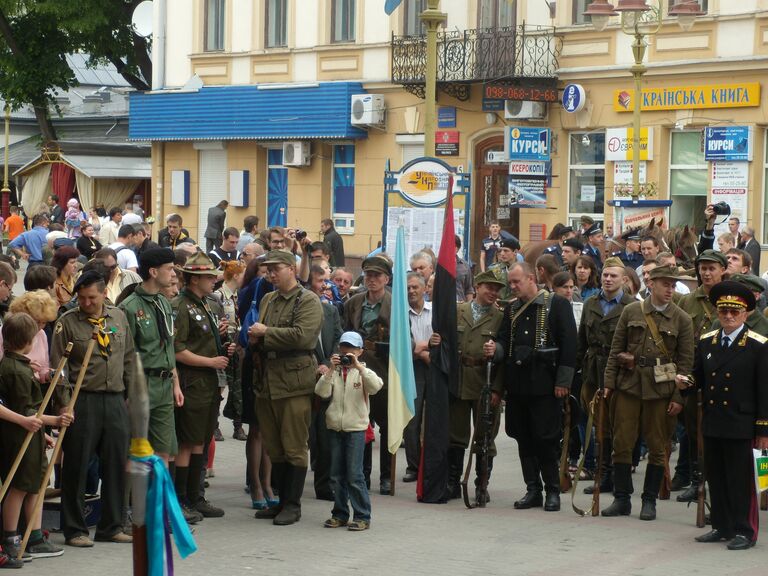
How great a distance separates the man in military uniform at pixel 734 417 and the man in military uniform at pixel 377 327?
2821 mm

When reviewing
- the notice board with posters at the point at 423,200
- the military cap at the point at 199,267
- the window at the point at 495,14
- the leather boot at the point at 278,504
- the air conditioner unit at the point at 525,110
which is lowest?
the leather boot at the point at 278,504

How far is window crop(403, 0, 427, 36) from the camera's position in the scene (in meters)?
28.7

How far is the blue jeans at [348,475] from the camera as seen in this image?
991 centimetres

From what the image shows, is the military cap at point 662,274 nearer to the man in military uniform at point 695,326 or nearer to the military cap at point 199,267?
the man in military uniform at point 695,326

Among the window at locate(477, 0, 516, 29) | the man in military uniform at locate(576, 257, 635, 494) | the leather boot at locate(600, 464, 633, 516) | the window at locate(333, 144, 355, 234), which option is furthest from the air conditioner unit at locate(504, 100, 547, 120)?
the leather boot at locate(600, 464, 633, 516)

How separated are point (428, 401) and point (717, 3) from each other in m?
14.7

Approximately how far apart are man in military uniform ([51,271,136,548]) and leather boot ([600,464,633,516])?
142 inches

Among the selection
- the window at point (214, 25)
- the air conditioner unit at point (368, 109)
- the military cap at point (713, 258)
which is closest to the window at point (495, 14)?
the air conditioner unit at point (368, 109)

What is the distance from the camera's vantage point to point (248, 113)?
31766 mm

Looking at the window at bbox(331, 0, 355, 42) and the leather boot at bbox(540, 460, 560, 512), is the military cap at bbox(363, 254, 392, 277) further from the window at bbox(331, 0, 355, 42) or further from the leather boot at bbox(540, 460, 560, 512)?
the window at bbox(331, 0, 355, 42)

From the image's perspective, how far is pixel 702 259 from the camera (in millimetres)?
10969

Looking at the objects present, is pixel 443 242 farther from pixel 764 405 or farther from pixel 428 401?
pixel 764 405

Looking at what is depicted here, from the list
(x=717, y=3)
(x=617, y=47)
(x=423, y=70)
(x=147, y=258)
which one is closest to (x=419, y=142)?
(x=423, y=70)

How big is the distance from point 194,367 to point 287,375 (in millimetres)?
671
